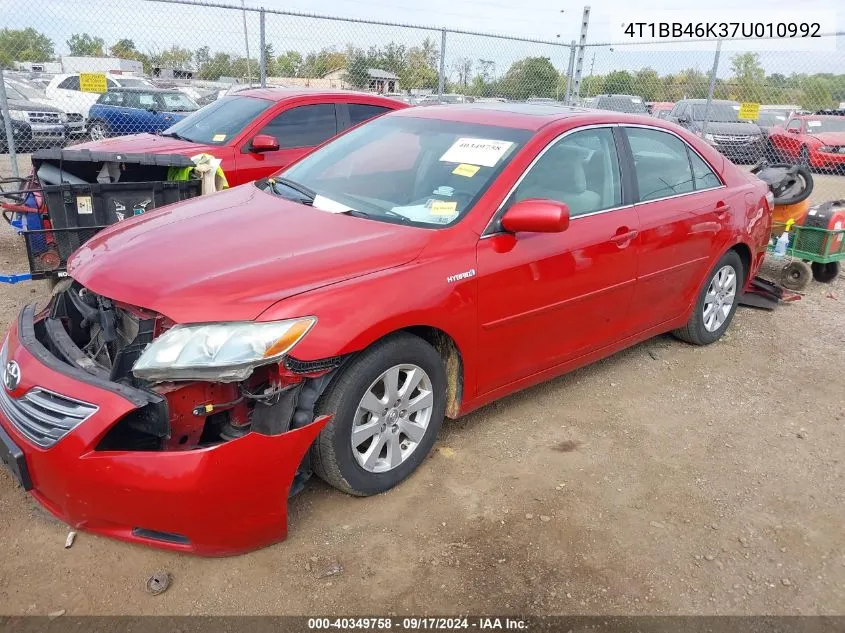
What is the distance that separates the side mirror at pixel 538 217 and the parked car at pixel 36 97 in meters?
13.6

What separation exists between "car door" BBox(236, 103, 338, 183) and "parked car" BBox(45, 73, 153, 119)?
11.1 metres

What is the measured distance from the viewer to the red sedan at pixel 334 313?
2.42 m

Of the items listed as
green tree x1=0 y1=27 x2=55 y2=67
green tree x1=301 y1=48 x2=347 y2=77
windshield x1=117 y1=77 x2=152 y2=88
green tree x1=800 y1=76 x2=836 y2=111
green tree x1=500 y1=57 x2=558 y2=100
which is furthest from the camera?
windshield x1=117 y1=77 x2=152 y2=88

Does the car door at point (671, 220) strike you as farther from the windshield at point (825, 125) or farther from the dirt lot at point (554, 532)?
the windshield at point (825, 125)

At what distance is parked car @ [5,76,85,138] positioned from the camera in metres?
14.1

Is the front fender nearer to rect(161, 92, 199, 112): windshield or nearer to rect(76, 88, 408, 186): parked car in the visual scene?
rect(76, 88, 408, 186): parked car

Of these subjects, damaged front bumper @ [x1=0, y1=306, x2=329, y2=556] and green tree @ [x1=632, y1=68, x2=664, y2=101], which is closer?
damaged front bumper @ [x1=0, y1=306, x2=329, y2=556]

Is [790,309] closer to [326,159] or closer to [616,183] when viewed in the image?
[616,183]

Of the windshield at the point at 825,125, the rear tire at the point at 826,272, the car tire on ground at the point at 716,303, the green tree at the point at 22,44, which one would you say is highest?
the green tree at the point at 22,44

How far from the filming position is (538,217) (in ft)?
10.1

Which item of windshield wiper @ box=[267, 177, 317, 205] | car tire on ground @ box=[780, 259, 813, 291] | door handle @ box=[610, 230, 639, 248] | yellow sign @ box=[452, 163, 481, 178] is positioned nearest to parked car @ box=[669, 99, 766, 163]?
car tire on ground @ box=[780, 259, 813, 291]

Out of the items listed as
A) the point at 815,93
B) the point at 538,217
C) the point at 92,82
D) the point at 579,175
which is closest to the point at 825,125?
the point at 815,93

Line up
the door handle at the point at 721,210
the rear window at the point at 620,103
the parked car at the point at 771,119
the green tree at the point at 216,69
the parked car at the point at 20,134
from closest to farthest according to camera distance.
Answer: the door handle at the point at 721,210 → the parked car at the point at 20,134 → the green tree at the point at 216,69 → the parked car at the point at 771,119 → the rear window at the point at 620,103

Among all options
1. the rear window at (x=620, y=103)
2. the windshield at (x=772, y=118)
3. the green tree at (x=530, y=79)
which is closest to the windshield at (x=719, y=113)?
the rear window at (x=620, y=103)
